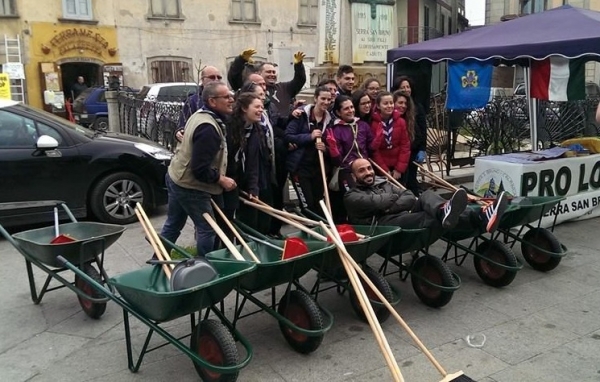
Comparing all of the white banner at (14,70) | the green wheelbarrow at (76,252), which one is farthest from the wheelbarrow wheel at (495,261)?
the white banner at (14,70)

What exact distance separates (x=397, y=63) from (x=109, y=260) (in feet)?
15.5

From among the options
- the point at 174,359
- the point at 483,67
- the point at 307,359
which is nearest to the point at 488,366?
the point at 307,359

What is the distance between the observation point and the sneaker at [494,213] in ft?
13.4

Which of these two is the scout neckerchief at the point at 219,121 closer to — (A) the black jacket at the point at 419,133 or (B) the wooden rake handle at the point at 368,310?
(B) the wooden rake handle at the point at 368,310

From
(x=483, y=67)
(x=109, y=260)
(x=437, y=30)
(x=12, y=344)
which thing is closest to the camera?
(x=12, y=344)

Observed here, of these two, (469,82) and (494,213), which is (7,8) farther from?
(494,213)

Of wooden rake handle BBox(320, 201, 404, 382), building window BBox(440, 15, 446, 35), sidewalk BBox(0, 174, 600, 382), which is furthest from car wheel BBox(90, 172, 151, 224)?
building window BBox(440, 15, 446, 35)

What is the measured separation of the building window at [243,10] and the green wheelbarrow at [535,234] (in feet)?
73.6

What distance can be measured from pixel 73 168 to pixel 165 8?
19467 mm

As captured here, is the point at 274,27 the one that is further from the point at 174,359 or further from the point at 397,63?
the point at 174,359

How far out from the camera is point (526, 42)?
6.39 metres

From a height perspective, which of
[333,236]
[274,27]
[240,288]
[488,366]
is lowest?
[488,366]

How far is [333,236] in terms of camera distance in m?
3.51

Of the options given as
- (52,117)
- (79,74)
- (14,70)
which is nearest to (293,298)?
(52,117)
